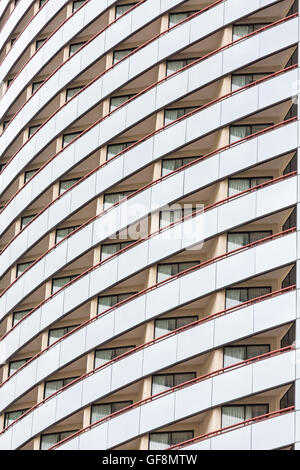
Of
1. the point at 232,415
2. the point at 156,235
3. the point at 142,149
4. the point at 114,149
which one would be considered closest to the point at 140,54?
the point at 114,149

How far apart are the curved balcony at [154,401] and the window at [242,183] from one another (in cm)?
866

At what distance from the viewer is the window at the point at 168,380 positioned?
63625 millimetres

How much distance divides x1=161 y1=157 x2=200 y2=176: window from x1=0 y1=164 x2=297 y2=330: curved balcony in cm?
157

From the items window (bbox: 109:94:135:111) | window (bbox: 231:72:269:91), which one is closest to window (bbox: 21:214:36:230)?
window (bbox: 109:94:135:111)

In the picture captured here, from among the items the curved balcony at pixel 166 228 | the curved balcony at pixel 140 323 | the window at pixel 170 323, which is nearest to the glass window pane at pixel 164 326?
the window at pixel 170 323

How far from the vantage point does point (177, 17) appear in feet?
234

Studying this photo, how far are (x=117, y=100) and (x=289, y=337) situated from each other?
18.7 metres

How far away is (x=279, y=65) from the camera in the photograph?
66.4m

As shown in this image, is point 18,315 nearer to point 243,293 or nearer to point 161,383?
Result: point 161,383

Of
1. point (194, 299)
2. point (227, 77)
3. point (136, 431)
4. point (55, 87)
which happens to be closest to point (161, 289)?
point (194, 299)

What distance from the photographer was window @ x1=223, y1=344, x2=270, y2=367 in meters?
61.3

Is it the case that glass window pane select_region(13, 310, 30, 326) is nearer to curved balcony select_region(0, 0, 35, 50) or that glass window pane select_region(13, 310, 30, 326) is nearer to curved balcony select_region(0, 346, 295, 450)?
curved balcony select_region(0, 346, 295, 450)

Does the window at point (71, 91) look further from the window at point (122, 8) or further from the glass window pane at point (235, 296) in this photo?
the glass window pane at point (235, 296)

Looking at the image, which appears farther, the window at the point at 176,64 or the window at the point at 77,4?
the window at the point at 77,4
